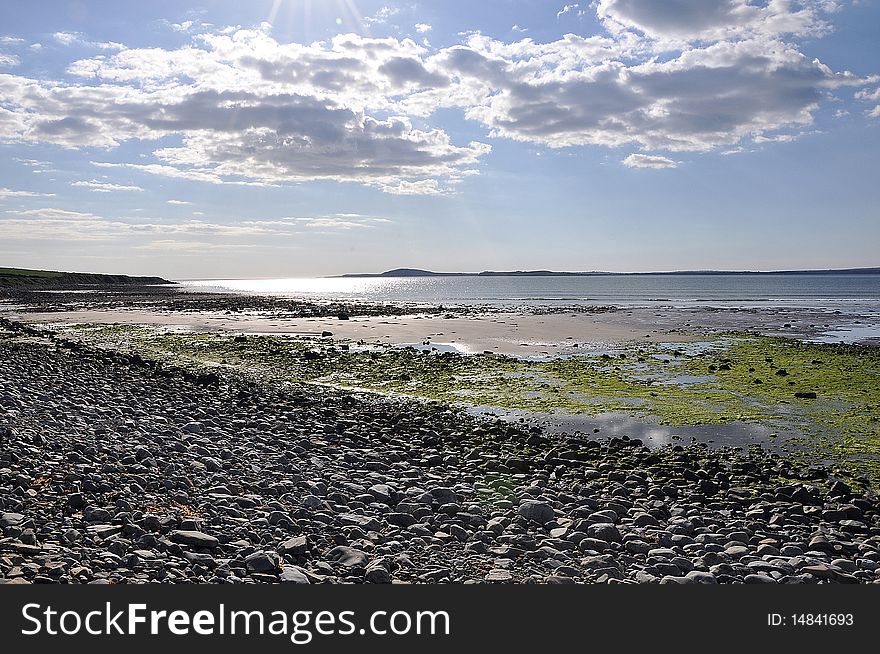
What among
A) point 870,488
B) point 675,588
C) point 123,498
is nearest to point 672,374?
point 870,488

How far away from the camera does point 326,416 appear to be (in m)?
17.1

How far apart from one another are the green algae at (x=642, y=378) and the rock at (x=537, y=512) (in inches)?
280

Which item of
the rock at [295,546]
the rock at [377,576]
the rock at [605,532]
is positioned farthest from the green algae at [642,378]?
the rock at [295,546]

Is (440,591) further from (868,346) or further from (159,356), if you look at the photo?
(868,346)

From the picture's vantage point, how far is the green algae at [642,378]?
17.7 m

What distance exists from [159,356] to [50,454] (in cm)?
1992

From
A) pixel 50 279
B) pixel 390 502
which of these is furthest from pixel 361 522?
pixel 50 279

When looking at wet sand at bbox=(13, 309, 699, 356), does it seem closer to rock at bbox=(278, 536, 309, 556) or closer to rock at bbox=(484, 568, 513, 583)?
rock at bbox=(278, 536, 309, 556)

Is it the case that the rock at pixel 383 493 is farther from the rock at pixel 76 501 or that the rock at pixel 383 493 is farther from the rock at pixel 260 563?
the rock at pixel 76 501

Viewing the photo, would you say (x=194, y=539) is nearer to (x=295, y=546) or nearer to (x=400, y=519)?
(x=295, y=546)

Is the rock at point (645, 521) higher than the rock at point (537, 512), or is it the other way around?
the rock at point (537, 512)

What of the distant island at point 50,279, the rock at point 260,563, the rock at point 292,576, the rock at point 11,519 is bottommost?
the rock at point 292,576

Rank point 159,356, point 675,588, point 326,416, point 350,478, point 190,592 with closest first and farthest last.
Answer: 1. point 190,592
2. point 675,588
3. point 350,478
4. point 326,416
5. point 159,356

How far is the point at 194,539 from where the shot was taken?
7.91 m
